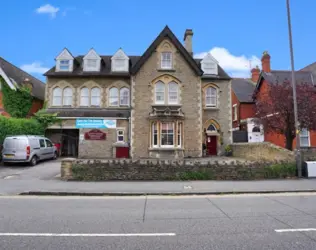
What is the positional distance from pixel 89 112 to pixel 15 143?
25.5 feet

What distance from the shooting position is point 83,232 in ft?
16.8

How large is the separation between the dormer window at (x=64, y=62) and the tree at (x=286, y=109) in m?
17.4

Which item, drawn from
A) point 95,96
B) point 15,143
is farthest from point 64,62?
point 15,143

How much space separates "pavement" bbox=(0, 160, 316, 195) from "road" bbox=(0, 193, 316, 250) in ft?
3.13

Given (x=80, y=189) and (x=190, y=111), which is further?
(x=190, y=111)

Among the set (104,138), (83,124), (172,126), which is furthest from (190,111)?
(83,124)

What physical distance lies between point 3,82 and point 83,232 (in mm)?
22862

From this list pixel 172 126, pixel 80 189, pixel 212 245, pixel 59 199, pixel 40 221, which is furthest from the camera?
pixel 172 126

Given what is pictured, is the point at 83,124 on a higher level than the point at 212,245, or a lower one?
higher

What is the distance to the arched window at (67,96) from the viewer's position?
23.6 m

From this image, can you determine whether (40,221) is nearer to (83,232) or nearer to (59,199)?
(83,232)

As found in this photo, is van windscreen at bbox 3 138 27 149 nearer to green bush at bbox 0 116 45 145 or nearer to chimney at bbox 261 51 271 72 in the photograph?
green bush at bbox 0 116 45 145

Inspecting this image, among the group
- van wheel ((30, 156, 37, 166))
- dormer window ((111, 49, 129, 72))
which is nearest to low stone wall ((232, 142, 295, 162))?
dormer window ((111, 49, 129, 72))

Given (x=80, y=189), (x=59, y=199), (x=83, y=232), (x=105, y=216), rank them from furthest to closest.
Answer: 1. (x=80, y=189)
2. (x=59, y=199)
3. (x=105, y=216)
4. (x=83, y=232)
